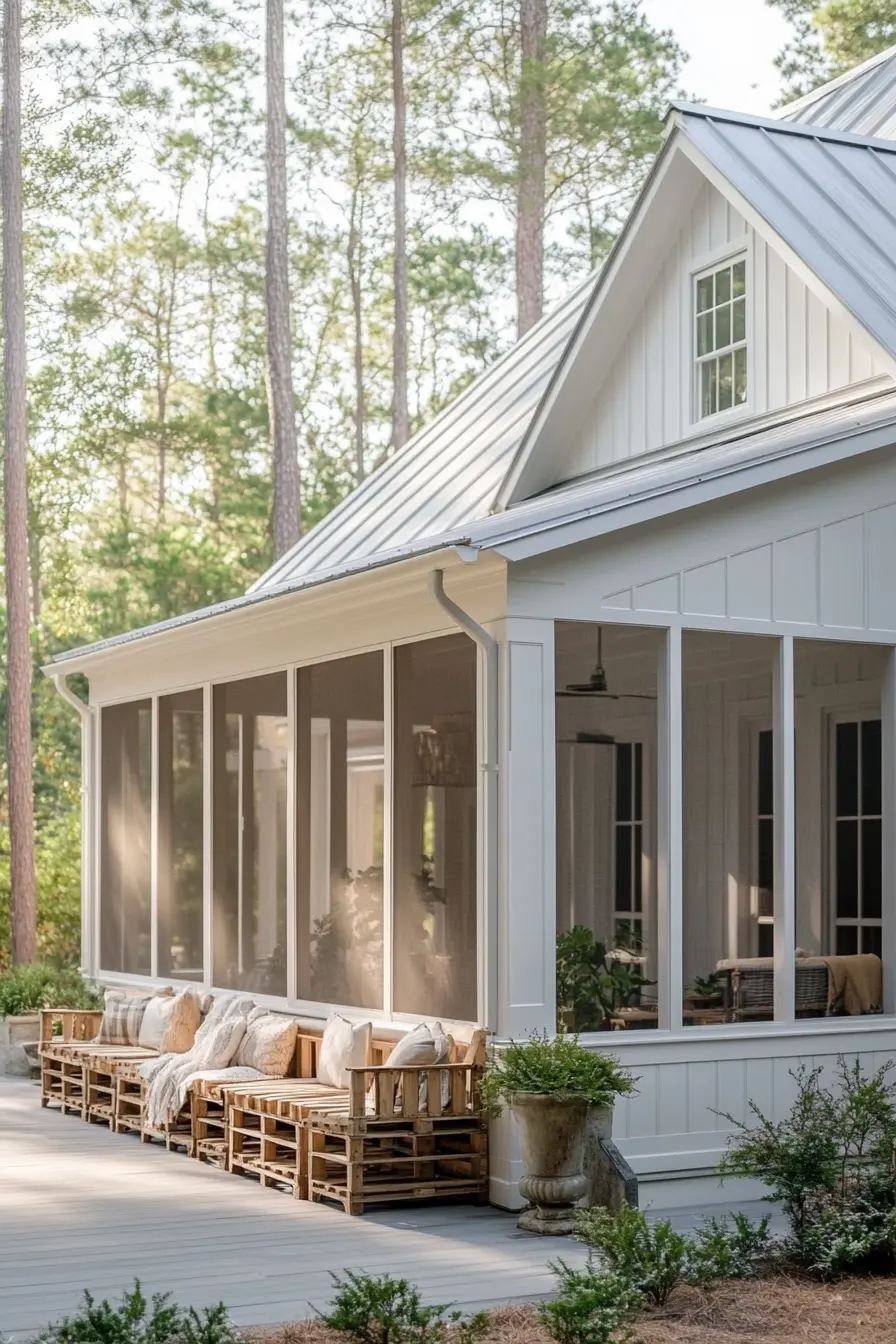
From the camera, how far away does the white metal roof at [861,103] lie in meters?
13.5

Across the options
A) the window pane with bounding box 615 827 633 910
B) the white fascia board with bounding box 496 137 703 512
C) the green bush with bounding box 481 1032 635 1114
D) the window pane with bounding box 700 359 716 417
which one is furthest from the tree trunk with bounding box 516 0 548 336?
the green bush with bounding box 481 1032 635 1114

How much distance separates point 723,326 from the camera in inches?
448

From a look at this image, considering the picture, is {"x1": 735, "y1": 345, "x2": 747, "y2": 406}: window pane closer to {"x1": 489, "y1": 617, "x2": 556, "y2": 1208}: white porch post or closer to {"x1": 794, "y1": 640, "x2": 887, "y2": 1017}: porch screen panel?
{"x1": 794, "y1": 640, "x2": 887, "y2": 1017}: porch screen panel

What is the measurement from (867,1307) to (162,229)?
2785 cm

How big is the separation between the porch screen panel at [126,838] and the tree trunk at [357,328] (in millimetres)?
17470

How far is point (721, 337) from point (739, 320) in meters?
0.18

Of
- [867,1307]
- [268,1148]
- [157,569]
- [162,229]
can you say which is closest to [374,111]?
[162,229]

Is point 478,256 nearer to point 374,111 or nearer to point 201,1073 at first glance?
point 374,111

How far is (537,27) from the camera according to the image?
2658 cm

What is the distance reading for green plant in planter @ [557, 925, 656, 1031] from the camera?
919cm

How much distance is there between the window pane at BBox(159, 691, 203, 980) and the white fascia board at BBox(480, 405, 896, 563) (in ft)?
16.3

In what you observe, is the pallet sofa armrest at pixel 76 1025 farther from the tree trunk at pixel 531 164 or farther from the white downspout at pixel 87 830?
the tree trunk at pixel 531 164

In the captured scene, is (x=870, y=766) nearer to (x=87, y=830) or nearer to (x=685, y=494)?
(x=685, y=494)

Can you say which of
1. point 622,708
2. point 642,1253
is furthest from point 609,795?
point 642,1253
